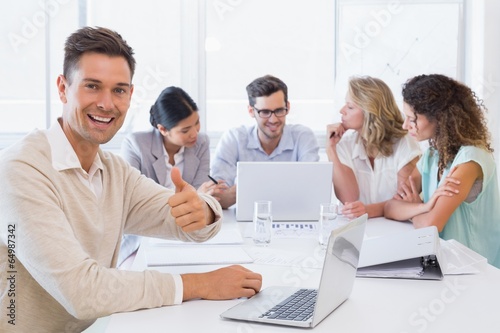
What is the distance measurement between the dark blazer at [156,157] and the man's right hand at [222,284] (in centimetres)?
181

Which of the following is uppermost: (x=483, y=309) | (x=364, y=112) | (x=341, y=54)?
(x=341, y=54)

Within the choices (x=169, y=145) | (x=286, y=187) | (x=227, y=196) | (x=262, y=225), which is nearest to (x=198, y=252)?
(x=262, y=225)

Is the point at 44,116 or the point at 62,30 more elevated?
the point at 62,30

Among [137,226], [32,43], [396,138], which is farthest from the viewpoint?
[32,43]

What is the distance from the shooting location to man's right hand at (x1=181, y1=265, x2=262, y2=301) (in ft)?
4.71

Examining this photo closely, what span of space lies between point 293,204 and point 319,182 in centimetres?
14

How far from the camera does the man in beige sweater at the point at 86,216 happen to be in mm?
1337

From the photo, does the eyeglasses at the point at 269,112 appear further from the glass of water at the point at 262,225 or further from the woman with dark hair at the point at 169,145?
the glass of water at the point at 262,225

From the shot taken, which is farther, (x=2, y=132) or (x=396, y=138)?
(x=2, y=132)

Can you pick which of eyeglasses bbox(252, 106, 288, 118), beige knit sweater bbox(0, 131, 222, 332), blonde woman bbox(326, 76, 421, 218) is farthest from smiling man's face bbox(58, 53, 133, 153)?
eyeglasses bbox(252, 106, 288, 118)

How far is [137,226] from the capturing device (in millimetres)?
1862

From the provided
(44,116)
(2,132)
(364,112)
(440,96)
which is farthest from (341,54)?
(2,132)

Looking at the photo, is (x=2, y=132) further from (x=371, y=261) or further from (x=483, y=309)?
(x=483, y=309)

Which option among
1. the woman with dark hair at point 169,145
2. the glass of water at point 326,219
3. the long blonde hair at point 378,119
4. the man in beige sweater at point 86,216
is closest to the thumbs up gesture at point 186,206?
the man in beige sweater at point 86,216
